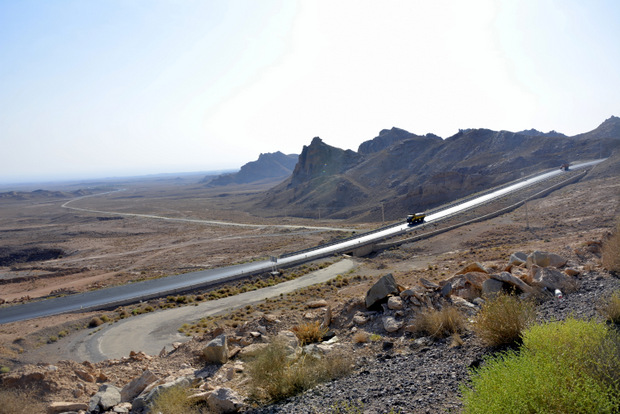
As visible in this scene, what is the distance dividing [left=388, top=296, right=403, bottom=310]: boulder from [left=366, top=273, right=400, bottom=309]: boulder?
1.93 feet

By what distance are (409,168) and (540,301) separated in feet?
302

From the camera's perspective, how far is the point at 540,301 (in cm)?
1009

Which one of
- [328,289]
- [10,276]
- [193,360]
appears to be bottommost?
[10,276]

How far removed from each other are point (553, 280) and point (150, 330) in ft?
58.8

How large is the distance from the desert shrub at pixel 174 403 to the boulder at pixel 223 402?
0.27 m

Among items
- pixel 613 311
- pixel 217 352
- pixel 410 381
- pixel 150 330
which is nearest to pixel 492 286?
pixel 613 311

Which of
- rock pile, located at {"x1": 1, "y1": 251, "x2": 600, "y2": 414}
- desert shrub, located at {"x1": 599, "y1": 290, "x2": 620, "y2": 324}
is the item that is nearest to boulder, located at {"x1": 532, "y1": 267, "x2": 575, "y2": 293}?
rock pile, located at {"x1": 1, "y1": 251, "x2": 600, "y2": 414}

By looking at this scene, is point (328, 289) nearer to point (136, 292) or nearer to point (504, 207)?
point (136, 292)

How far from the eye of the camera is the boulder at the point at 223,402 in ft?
23.5

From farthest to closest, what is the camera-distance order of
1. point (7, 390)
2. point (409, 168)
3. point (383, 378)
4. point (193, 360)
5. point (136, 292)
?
1. point (409, 168)
2. point (136, 292)
3. point (193, 360)
4. point (7, 390)
5. point (383, 378)

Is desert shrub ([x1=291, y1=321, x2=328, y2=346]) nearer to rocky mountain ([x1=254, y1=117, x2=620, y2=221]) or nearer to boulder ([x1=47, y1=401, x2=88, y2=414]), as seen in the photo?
boulder ([x1=47, y1=401, x2=88, y2=414])

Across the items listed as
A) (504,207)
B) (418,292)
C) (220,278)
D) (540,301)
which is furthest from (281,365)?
(504,207)

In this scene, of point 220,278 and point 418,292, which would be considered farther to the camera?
point 220,278

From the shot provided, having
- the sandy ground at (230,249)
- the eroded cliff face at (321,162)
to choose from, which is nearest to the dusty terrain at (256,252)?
the sandy ground at (230,249)
